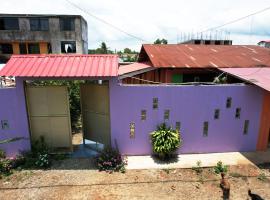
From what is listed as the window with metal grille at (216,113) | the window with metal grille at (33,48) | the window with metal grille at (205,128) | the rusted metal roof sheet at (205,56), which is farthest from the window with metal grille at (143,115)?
the window with metal grille at (33,48)

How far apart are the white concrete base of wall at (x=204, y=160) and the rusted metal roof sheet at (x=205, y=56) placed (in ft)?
16.4

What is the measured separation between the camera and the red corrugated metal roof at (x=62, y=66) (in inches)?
303

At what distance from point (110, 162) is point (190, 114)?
144 inches

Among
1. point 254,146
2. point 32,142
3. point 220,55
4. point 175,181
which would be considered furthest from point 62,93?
point 220,55

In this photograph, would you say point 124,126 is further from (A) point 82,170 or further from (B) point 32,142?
(B) point 32,142

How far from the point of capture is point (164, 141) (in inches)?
339

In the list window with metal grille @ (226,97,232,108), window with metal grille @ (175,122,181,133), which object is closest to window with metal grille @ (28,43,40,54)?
window with metal grille @ (175,122,181,133)

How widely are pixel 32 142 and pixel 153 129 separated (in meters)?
4.85

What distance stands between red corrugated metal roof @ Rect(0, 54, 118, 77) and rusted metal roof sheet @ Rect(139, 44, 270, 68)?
4430 mm

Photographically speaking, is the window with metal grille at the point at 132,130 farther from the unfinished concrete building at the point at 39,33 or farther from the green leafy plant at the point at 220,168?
the unfinished concrete building at the point at 39,33

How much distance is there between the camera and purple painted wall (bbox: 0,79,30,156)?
823 centimetres

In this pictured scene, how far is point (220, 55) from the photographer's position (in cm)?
1430

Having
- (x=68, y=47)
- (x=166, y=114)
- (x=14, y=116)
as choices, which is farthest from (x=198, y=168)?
(x=68, y=47)

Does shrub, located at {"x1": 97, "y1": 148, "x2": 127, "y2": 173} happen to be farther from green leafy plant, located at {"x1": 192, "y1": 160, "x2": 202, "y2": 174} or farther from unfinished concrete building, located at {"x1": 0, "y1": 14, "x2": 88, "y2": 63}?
unfinished concrete building, located at {"x1": 0, "y1": 14, "x2": 88, "y2": 63}
